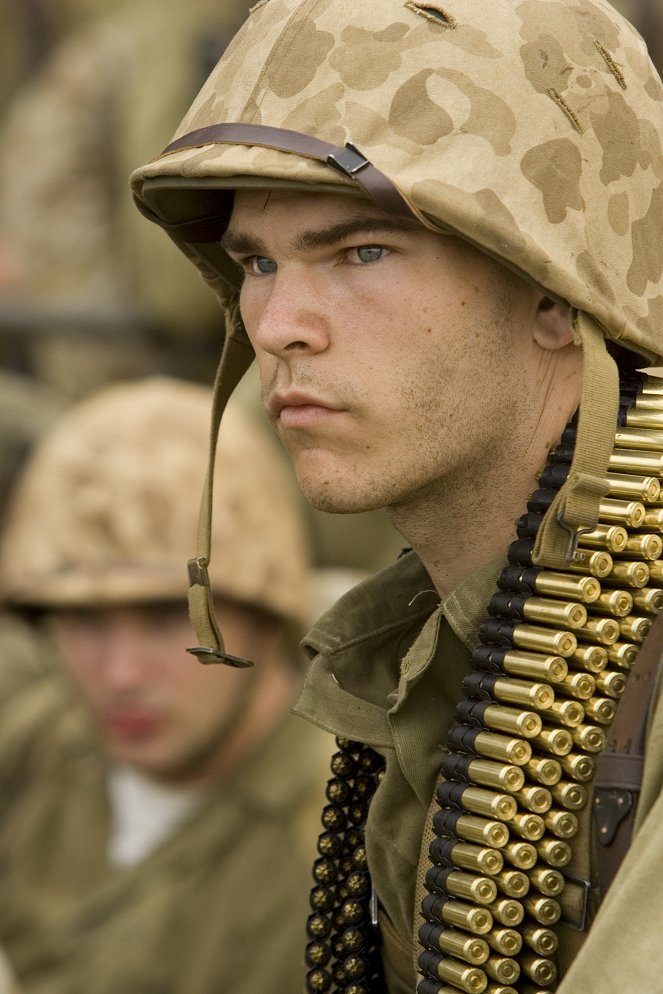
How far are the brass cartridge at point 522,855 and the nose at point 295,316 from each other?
3.20ft

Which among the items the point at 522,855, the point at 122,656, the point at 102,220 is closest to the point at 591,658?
the point at 522,855

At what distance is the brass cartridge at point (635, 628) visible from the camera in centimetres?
299

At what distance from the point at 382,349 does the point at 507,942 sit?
1.09m

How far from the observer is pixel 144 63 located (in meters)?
12.0

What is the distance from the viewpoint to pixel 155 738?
627 cm

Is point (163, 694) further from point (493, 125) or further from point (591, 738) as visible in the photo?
point (493, 125)

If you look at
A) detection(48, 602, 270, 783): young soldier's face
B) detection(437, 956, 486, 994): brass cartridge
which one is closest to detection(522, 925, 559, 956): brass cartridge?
detection(437, 956, 486, 994): brass cartridge

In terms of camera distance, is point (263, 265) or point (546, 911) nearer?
point (546, 911)

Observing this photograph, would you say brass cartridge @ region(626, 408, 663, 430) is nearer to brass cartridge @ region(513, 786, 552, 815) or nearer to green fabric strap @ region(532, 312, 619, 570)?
green fabric strap @ region(532, 312, 619, 570)

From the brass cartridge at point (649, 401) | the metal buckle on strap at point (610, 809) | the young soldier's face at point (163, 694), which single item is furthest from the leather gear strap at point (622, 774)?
the young soldier's face at point (163, 694)

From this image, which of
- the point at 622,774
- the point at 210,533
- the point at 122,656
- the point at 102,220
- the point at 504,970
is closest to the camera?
the point at 622,774

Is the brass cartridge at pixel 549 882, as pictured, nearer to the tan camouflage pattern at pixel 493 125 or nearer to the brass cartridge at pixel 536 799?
the brass cartridge at pixel 536 799

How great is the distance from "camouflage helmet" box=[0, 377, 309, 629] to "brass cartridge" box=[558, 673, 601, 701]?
3487mm

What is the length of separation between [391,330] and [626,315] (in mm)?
453
